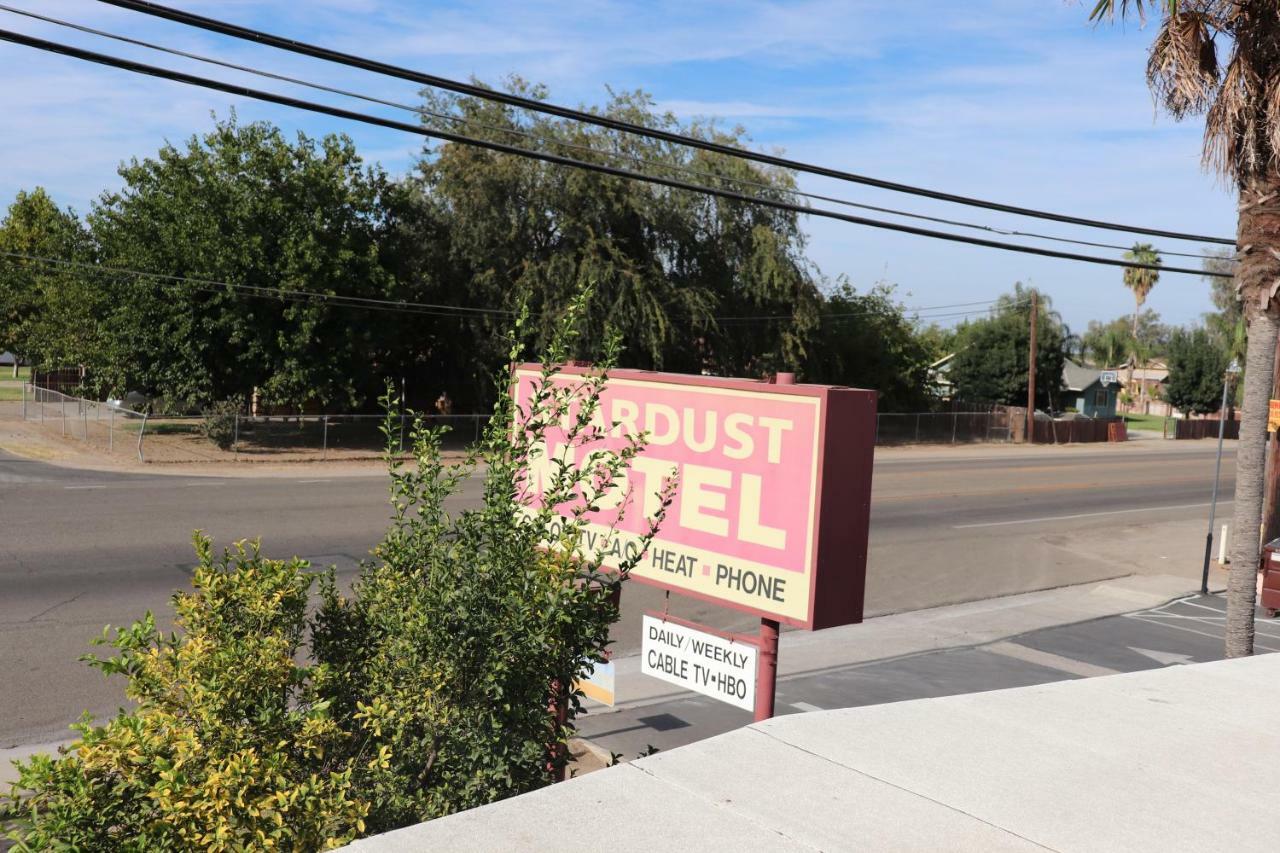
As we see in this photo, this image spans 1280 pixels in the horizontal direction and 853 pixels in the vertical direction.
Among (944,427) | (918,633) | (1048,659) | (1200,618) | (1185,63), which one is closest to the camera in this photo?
(1185,63)

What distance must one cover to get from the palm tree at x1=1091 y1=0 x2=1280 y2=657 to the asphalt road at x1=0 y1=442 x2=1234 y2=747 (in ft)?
17.4

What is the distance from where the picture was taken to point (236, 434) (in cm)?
2998

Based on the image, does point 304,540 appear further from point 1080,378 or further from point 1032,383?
point 1080,378

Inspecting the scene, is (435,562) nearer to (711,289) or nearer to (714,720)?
(714,720)

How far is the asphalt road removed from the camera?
427 inches

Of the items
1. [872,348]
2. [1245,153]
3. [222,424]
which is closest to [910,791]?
[1245,153]

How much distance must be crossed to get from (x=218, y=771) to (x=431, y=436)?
206cm

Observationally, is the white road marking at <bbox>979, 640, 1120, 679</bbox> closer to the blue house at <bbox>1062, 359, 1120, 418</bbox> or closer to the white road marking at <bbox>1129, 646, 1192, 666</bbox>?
the white road marking at <bbox>1129, 646, 1192, 666</bbox>

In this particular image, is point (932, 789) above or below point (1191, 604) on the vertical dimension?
above

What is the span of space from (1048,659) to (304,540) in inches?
424

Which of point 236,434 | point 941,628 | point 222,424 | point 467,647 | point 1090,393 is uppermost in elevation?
point 1090,393

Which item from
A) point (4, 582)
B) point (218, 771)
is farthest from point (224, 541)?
point (218, 771)

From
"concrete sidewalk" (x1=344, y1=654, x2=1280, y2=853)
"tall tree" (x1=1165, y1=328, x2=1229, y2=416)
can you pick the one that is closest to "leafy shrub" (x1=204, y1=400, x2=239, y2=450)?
"concrete sidewalk" (x1=344, y1=654, x2=1280, y2=853)

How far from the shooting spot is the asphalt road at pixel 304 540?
10844 millimetres
